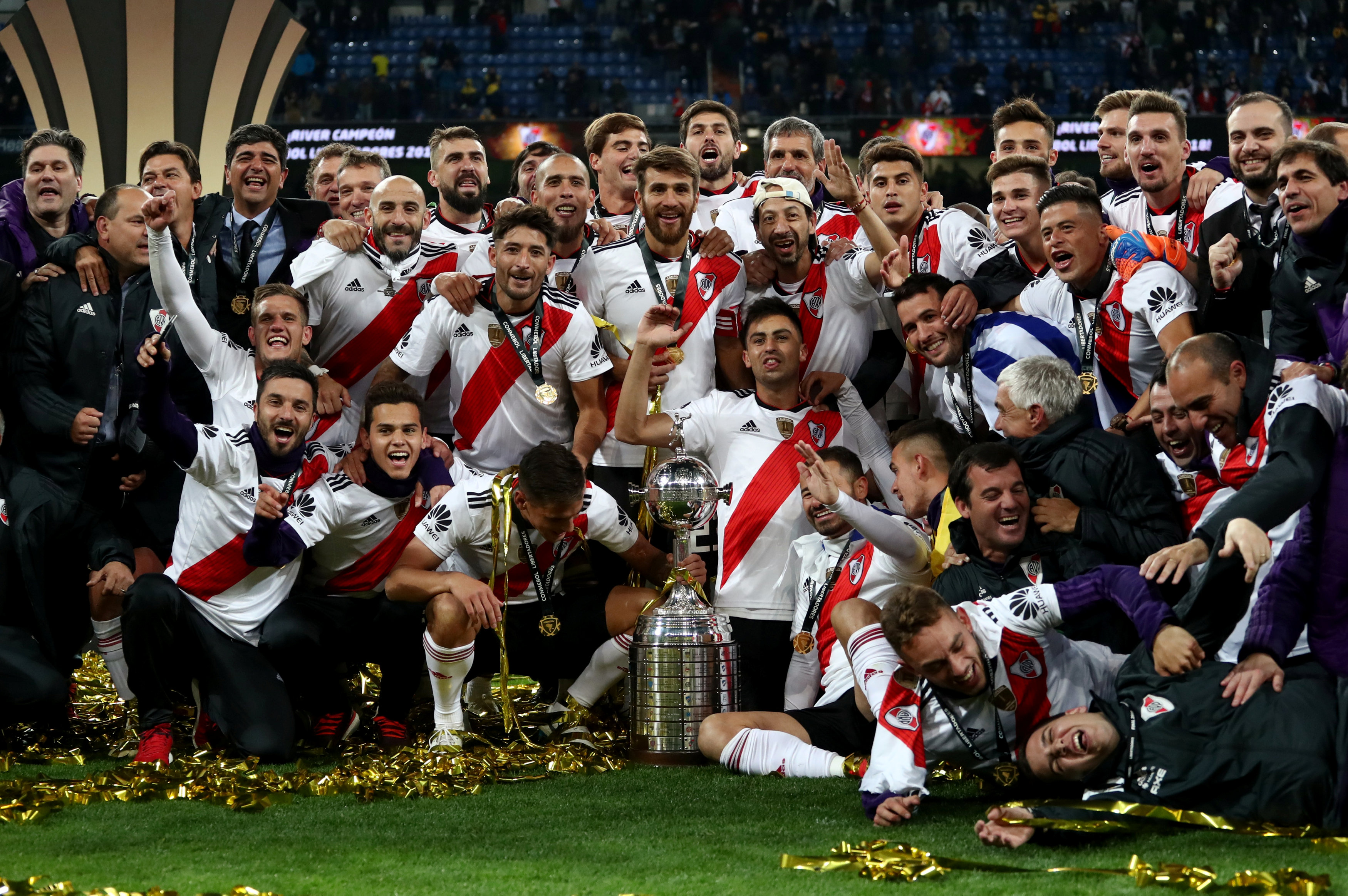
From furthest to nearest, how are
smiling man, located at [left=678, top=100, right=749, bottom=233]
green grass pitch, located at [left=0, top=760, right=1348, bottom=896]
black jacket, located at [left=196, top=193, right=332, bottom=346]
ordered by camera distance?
smiling man, located at [left=678, top=100, right=749, bottom=233], black jacket, located at [left=196, top=193, right=332, bottom=346], green grass pitch, located at [left=0, top=760, right=1348, bottom=896]

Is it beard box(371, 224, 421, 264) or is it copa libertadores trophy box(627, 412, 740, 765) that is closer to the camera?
copa libertadores trophy box(627, 412, 740, 765)

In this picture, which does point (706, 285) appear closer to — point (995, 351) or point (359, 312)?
point (995, 351)

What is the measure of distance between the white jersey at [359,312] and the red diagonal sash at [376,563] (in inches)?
31.7

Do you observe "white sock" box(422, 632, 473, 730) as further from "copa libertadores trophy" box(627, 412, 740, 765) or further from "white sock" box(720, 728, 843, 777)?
"white sock" box(720, 728, 843, 777)

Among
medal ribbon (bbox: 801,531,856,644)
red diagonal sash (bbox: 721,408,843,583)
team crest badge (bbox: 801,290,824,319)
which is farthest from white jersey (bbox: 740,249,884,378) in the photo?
medal ribbon (bbox: 801,531,856,644)

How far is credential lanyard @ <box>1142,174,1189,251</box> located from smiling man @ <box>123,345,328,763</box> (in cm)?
377

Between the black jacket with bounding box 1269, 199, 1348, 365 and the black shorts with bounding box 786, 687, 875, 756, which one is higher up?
the black jacket with bounding box 1269, 199, 1348, 365

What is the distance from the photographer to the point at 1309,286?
4.95 m

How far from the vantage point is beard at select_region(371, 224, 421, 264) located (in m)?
6.52

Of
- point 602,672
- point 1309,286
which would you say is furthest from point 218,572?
point 1309,286

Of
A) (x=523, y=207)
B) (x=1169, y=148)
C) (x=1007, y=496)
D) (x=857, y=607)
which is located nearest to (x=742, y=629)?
(x=857, y=607)

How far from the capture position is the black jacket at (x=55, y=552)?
5875 millimetres

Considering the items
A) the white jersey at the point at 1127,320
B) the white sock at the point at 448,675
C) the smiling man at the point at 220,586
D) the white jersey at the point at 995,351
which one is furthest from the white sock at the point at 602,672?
the white jersey at the point at 1127,320

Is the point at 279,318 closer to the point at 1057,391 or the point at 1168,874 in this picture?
the point at 1057,391
